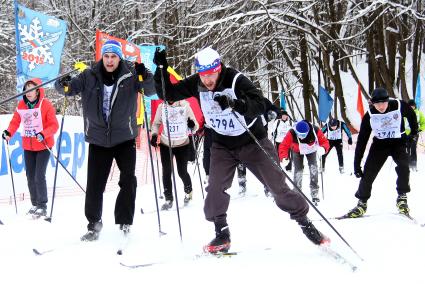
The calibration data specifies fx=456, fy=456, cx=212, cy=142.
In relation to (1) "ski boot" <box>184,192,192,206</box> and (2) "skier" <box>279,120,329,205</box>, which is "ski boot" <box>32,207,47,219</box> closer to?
(1) "ski boot" <box>184,192,192,206</box>

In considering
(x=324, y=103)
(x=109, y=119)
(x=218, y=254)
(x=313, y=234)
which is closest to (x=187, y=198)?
(x=109, y=119)

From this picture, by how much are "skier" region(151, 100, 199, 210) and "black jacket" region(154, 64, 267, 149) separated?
233 centimetres

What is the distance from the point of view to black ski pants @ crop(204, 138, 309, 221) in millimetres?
3604

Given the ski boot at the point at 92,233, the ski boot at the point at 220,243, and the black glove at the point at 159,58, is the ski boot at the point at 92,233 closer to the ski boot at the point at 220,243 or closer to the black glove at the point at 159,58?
the ski boot at the point at 220,243

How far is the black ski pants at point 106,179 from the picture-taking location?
4086mm

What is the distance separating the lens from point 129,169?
13.5 feet

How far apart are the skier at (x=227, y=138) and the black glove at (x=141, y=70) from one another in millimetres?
128

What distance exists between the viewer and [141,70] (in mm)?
3918

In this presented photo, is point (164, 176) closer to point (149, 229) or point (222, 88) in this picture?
point (149, 229)

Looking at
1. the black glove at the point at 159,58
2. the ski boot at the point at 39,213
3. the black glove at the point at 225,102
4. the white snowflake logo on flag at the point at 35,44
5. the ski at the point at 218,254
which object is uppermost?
the white snowflake logo on flag at the point at 35,44

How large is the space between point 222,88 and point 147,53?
356 inches

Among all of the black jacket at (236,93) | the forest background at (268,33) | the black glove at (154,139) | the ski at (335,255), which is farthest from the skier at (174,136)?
the forest background at (268,33)

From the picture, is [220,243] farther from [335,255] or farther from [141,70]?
[141,70]

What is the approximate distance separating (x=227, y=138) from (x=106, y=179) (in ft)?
3.99
